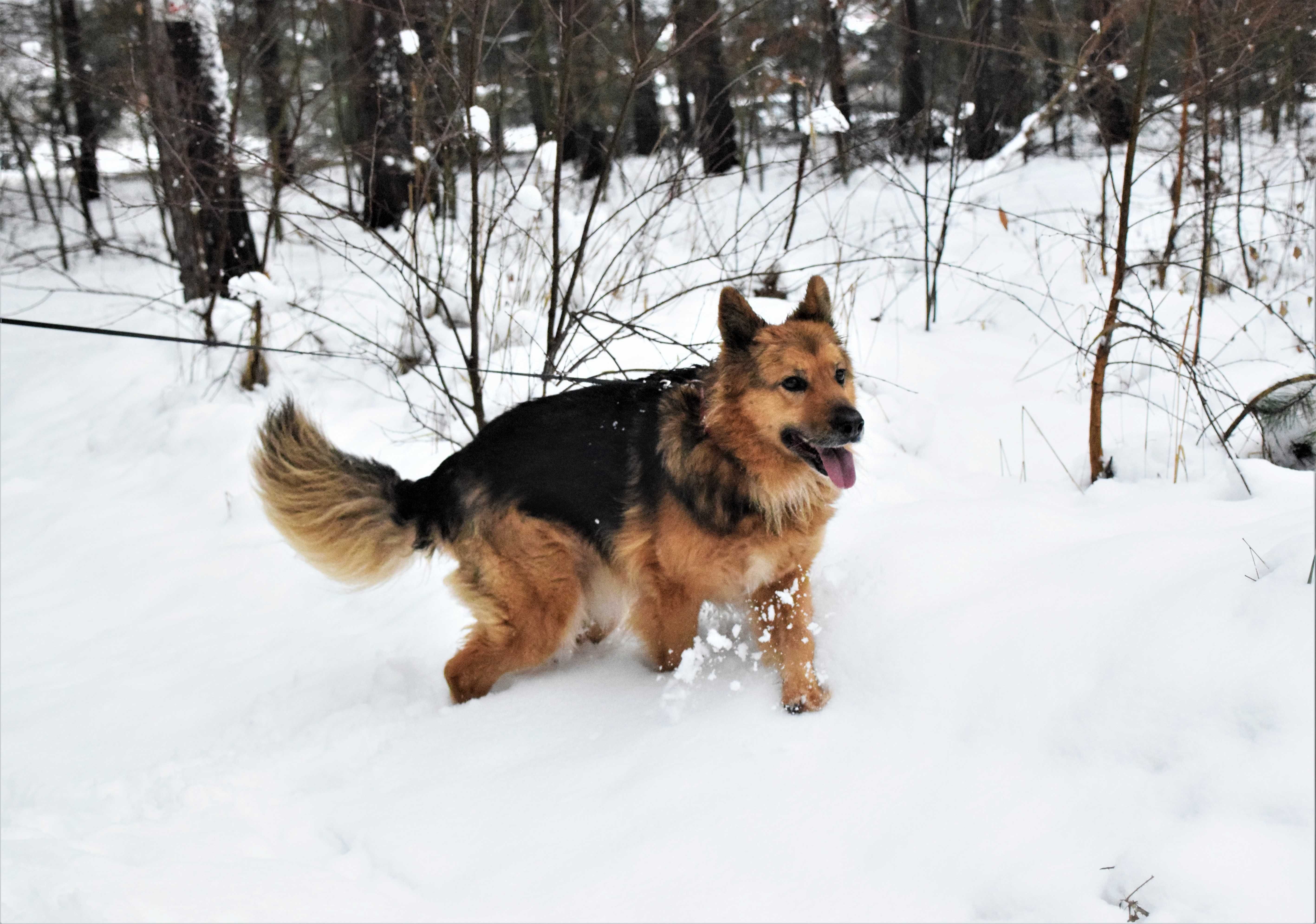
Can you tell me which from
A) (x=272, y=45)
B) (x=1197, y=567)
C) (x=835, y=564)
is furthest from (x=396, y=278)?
(x=1197, y=567)

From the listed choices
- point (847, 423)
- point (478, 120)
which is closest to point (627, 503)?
point (847, 423)

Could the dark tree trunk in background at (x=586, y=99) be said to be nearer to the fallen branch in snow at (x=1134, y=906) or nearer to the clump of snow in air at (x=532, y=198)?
the clump of snow in air at (x=532, y=198)

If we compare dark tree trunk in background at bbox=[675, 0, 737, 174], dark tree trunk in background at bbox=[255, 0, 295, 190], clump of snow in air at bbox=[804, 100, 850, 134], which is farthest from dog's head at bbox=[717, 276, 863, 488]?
dark tree trunk in background at bbox=[255, 0, 295, 190]

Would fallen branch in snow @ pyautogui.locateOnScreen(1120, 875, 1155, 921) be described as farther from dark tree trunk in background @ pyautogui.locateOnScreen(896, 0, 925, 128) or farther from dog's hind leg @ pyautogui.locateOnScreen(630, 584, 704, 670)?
dark tree trunk in background @ pyautogui.locateOnScreen(896, 0, 925, 128)

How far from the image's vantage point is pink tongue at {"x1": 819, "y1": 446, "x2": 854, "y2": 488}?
→ 2.97 meters

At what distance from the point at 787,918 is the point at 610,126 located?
52.1 ft

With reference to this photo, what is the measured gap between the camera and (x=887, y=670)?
2850 millimetres

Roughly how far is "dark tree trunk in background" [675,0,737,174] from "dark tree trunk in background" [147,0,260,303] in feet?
11.3

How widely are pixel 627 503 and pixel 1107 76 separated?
336 cm

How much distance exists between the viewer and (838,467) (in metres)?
2.99

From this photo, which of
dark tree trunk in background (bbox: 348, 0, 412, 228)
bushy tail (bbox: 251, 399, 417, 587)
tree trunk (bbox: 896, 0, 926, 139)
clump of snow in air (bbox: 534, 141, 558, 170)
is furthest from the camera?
tree trunk (bbox: 896, 0, 926, 139)

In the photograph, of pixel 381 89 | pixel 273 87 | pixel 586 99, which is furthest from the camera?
pixel 273 87

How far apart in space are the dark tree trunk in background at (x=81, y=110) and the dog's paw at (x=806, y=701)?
1153 centimetres

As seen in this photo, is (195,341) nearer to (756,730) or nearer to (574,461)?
(574,461)
